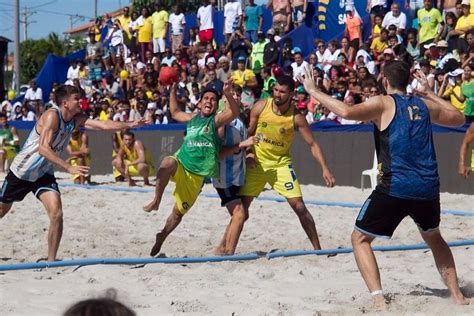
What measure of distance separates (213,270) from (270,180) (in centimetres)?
138

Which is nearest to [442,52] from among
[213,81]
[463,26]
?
[463,26]

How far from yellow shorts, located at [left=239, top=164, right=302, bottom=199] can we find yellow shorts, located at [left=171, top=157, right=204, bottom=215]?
16.9 inches

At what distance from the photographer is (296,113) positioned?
27.4ft

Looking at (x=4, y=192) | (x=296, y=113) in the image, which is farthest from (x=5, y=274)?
(x=296, y=113)

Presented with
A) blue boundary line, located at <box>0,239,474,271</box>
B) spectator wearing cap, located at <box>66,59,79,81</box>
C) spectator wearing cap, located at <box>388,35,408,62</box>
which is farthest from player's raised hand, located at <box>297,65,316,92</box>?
spectator wearing cap, located at <box>66,59,79,81</box>

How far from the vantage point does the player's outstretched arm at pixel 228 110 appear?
7909mm

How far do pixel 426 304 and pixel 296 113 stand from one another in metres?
2.80

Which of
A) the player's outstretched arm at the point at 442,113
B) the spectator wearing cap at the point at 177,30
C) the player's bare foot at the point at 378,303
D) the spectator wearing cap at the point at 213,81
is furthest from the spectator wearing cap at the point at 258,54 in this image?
the player's bare foot at the point at 378,303

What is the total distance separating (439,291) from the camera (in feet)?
21.7

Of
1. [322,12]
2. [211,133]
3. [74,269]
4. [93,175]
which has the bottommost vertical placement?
[93,175]

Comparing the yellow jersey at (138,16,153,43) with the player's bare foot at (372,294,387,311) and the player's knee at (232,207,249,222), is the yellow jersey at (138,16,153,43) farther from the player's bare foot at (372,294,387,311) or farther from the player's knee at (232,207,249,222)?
the player's bare foot at (372,294,387,311)

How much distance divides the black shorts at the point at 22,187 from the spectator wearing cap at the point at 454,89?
842 cm

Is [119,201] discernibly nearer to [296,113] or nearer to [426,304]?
[296,113]

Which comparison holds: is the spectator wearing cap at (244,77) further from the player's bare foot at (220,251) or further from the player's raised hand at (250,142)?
the player's raised hand at (250,142)
